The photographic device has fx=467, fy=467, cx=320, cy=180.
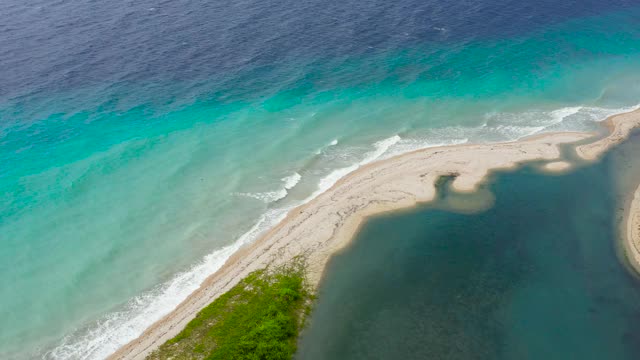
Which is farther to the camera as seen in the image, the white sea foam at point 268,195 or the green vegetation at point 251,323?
the white sea foam at point 268,195

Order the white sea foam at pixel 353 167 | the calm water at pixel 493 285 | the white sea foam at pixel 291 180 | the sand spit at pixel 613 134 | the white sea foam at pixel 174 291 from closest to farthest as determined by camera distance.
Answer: the calm water at pixel 493 285, the white sea foam at pixel 174 291, the white sea foam at pixel 353 167, the white sea foam at pixel 291 180, the sand spit at pixel 613 134

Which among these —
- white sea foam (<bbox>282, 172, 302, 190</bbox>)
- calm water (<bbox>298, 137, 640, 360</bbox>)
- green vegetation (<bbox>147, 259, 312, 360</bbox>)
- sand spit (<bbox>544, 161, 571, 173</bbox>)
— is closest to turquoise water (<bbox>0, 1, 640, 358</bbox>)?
white sea foam (<bbox>282, 172, 302, 190</bbox>)

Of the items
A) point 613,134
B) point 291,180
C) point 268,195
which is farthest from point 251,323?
point 613,134

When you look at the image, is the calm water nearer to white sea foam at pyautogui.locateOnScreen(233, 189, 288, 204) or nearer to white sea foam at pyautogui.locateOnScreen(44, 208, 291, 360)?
white sea foam at pyautogui.locateOnScreen(233, 189, 288, 204)

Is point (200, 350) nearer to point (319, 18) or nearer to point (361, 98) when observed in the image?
point (361, 98)

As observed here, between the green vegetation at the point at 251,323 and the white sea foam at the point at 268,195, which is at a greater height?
the white sea foam at the point at 268,195

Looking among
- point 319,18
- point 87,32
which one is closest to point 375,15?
point 319,18

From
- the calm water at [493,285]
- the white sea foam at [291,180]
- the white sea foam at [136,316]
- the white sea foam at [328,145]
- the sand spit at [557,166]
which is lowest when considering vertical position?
the white sea foam at [136,316]

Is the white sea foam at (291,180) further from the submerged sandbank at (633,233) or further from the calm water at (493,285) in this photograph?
the submerged sandbank at (633,233)

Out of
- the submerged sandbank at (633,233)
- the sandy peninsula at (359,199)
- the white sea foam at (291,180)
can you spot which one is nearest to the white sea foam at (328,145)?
the white sea foam at (291,180)
